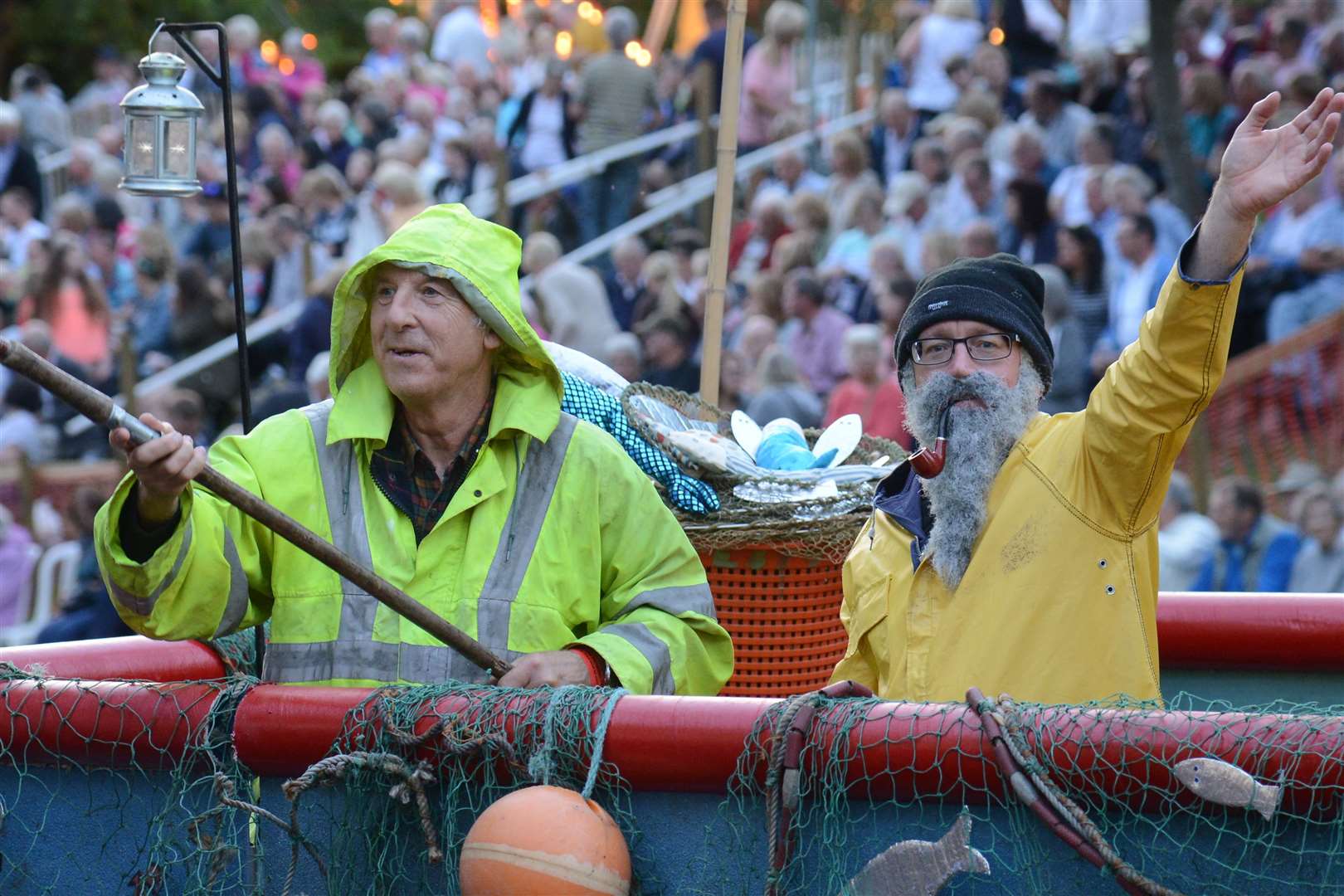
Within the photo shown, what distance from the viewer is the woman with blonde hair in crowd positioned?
13734mm

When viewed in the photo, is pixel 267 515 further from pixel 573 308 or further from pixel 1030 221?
pixel 573 308

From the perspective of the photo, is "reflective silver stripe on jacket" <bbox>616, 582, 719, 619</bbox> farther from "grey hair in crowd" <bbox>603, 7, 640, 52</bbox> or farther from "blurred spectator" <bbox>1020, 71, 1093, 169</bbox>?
"grey hair in crowd" <bbox>603, 7, 640, 52</bbox>

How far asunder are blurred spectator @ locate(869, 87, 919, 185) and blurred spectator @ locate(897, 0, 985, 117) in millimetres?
181

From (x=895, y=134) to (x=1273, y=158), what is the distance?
9369 millimetres

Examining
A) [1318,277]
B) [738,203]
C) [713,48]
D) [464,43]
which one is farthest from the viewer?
[464,43]

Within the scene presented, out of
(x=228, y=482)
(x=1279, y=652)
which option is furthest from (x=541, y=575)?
(x=1279, y=652)

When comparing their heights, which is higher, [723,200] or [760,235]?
[760,235]

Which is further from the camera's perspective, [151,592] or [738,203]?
[738,203]

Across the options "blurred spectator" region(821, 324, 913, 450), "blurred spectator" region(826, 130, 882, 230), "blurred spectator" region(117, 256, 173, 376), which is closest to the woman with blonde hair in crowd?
"blurred spectator" region(826, 130, 882, 230)

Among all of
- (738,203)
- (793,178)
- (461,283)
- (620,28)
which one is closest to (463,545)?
(461,283)

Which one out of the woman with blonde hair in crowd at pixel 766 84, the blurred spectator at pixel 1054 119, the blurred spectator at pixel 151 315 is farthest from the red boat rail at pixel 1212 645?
the woman with blonde hair in crowd at pixel 766 84

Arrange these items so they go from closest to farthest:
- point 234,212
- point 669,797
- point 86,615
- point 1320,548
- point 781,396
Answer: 1. point 669,797
2. point 234,212
3. point 1320,548
4. point 86,615
5. point 781,396

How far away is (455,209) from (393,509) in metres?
0.65

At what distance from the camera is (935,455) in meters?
3.68
